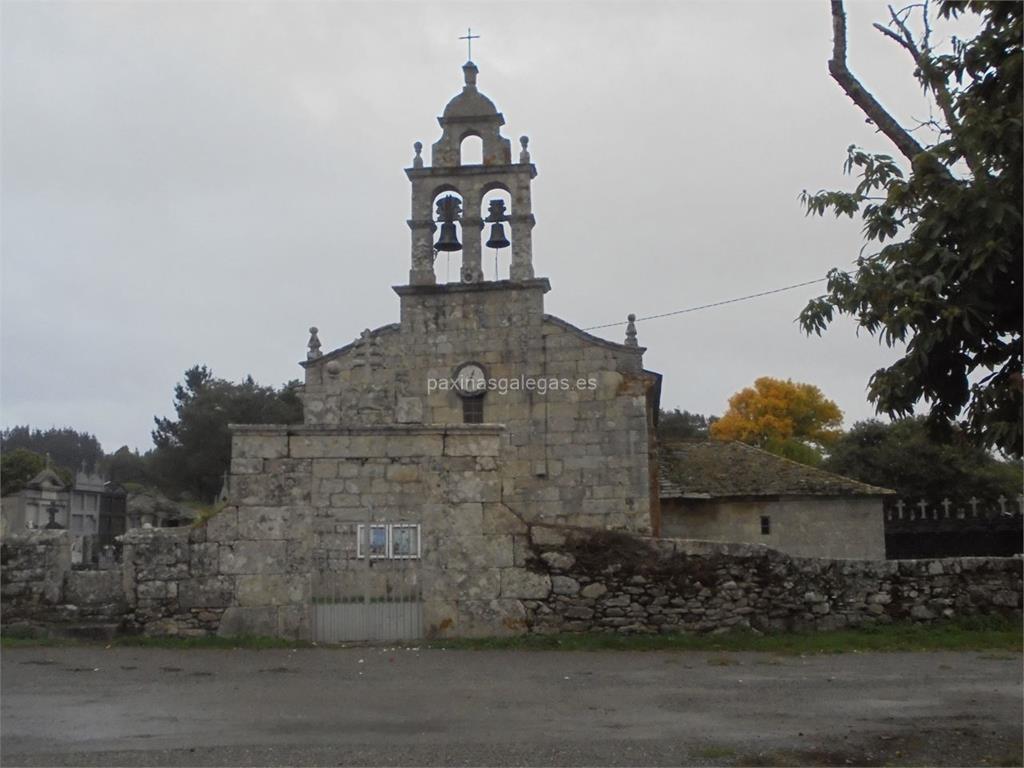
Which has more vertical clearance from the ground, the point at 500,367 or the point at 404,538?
the point at 500,367

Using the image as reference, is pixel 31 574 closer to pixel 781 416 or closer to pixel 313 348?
pixel 313 348

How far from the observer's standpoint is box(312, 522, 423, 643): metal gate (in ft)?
39.5

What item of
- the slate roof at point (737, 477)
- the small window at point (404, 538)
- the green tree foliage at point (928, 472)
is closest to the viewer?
the small window at point (404, 538)

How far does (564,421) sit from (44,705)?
13.2 m

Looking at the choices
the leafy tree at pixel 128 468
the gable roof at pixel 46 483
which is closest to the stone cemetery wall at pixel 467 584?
the gable roof at pixel 46 483

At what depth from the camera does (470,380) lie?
20812 mm

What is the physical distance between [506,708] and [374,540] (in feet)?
14.9

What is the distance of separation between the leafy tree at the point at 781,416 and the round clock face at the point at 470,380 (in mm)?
33506

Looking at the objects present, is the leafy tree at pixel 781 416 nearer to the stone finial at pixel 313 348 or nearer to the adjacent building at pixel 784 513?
the adjacent building at pixel 784 513

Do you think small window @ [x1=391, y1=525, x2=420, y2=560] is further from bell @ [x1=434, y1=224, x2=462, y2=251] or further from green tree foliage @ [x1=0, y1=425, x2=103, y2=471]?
green tree foliage @ [x1=0, y1=425, x2=103, y2=471]

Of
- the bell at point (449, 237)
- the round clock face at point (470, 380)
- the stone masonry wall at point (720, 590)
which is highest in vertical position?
the bell at point (449, 237)

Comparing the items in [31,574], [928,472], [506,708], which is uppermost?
[928,472]

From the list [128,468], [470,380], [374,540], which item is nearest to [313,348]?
[470,380]

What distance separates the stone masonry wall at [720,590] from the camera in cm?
1212
